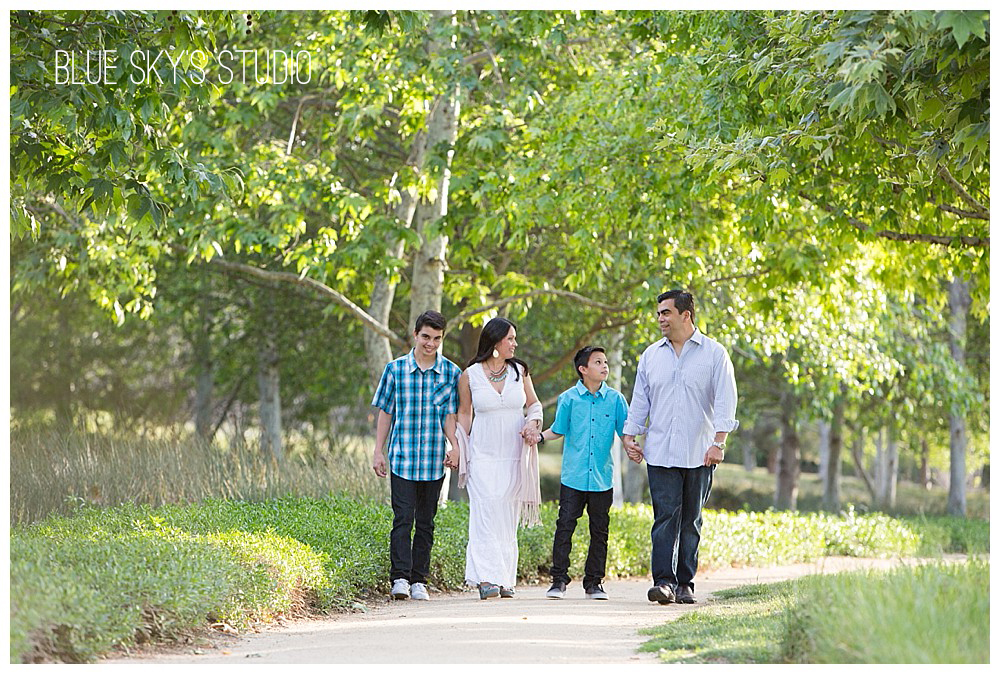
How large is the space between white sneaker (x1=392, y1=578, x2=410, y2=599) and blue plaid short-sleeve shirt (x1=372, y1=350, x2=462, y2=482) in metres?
0.70

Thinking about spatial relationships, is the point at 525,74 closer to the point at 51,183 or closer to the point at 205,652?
the point at 51,183

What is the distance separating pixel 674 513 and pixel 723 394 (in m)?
Answer: 0.84

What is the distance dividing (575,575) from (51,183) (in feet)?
17.1

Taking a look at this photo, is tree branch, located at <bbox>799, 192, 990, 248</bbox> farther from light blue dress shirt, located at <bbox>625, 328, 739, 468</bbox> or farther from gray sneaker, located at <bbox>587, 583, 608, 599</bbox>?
gray sneaker, located at <bbox>587, 583, 608, 599</bbox>

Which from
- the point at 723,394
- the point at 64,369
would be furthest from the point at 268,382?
the point at 723,394

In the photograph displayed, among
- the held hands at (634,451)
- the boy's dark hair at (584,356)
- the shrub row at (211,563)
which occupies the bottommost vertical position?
the shrub row at (211,563)

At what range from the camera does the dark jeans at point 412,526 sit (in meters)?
7.43

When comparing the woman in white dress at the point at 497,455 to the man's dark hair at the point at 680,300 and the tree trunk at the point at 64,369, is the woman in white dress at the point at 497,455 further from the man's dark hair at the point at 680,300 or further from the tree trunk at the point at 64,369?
the tree trunk at the point at 64,369

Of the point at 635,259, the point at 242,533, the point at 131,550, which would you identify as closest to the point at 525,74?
the point at 635,259

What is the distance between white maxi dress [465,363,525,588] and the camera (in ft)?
24.2

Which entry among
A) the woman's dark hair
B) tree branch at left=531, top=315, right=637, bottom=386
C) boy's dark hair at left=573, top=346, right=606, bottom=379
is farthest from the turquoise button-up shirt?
tree branch at left=531, top=315, right=637, bottom=386

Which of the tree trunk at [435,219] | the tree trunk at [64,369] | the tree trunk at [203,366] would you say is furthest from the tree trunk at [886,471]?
→ the tree trunk at [64,369]

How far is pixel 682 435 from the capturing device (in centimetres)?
706

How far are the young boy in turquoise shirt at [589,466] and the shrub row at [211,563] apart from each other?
1035 mm
